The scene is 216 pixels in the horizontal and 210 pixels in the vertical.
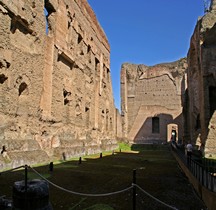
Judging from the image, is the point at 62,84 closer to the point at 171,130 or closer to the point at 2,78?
the point at 2,78

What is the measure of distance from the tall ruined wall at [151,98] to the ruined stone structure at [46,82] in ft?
46.6

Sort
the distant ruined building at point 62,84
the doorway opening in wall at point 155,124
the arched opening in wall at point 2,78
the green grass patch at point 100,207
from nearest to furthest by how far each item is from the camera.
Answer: the green grass patch at point 100,207
the arched opening in wall at point 2,78
the distant ruined building at point 62,84
the doorway opening in wall at point 155,124

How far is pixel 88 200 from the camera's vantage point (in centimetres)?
474

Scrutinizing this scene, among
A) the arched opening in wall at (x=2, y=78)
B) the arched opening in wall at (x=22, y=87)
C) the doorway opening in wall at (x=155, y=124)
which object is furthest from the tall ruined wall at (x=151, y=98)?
the arched opening in wall at (x=2, y=78)

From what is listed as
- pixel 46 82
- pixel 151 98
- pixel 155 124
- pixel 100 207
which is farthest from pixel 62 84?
pixel 151 98

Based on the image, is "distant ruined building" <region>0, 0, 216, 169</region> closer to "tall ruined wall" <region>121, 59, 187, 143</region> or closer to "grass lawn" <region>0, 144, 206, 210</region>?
"grass lawn" <region>0, 144, 206, 210</region>

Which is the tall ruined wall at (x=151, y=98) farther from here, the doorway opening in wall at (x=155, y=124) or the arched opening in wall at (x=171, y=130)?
the arched opening in wall at (x=171, y=130)

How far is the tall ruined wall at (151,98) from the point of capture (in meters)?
33.0

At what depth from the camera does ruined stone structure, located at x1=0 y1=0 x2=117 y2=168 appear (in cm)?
898

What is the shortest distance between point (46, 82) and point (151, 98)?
2480 centimetres

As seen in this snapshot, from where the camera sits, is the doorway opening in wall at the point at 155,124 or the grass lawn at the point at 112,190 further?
the doorway opening in wall at the point at 155,124

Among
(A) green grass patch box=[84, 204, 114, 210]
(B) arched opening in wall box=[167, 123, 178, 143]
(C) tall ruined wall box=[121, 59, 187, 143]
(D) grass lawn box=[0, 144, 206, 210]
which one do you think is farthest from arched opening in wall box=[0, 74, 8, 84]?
(C) tall ruined wall box=[121, 59, 187, 143]

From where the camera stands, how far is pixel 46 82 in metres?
11.8

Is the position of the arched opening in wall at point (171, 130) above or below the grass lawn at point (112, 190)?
above
